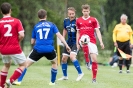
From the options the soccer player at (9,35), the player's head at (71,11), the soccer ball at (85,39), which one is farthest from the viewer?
the player's head at (71,11)

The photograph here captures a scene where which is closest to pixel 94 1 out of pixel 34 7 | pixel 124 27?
pixel 34 7

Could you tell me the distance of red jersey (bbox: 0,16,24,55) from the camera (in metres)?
12.2

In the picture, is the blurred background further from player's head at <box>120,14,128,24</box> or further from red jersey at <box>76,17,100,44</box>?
red jersey at <box>76,17,100,44</box>

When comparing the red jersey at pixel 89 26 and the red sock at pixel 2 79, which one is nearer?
the red sock at pixel 2 79

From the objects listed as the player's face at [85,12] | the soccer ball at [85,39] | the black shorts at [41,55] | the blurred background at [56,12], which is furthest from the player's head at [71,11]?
the blurred background at [56,12]

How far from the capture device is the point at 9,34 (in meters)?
12.2

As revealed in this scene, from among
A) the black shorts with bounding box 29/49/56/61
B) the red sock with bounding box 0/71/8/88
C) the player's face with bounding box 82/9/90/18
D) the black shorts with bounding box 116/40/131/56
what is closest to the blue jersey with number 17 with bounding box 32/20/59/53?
the black shorts with bounding box 29/49/56/61

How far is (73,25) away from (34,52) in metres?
2.83

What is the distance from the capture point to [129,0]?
9112cm

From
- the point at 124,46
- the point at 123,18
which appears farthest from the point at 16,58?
the point at 124,46

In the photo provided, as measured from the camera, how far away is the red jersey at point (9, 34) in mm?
12219

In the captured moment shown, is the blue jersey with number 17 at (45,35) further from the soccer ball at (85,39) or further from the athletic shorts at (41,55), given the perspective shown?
the soccer ball at (85,39)

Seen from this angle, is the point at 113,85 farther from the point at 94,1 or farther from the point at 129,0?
the point at 129,0

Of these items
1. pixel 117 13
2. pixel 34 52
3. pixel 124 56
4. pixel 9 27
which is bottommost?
pixel 117 13
